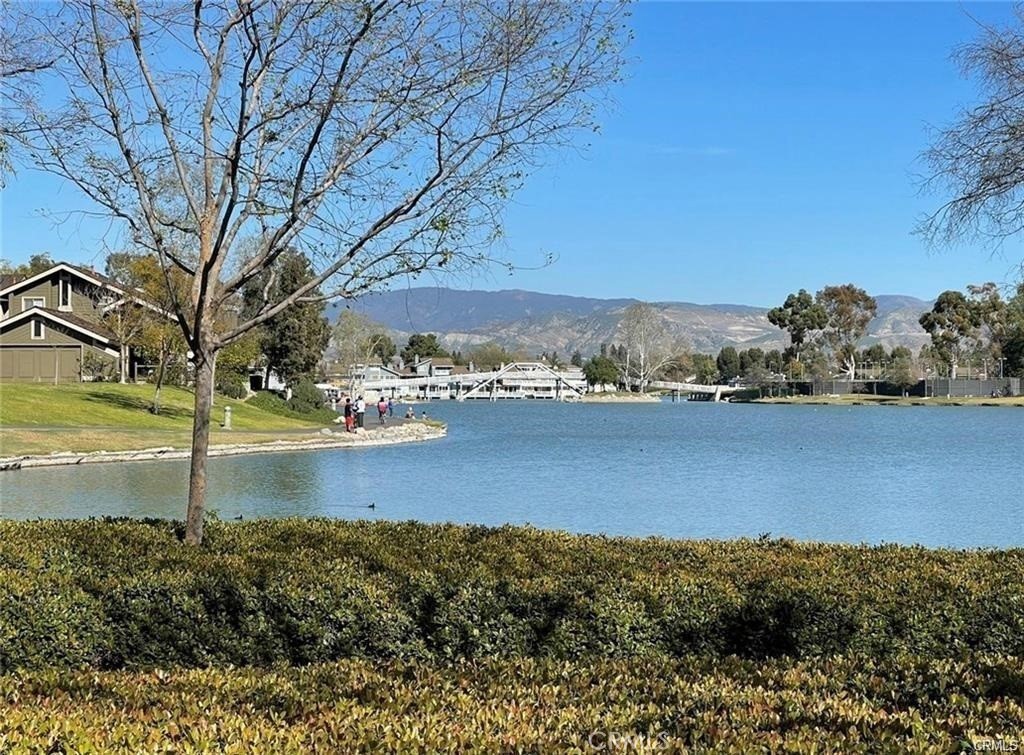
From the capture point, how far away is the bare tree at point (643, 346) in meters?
173

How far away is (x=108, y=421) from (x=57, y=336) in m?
15.7

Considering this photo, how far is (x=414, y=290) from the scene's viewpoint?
9.56 meters

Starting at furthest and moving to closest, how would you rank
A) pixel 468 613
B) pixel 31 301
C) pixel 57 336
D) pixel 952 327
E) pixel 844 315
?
pixel 844 315 < pixel 952 327 < pixel 31 301 < pixel 57 336 < pixel 468 613

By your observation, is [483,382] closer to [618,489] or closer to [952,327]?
[952,327]

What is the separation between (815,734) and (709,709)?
526mm

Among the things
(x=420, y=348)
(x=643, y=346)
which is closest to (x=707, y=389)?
(x=643, y=346)

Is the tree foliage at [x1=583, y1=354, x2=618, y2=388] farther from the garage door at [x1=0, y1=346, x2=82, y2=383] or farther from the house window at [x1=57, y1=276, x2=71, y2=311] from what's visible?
the garage door at [x1=0, y1=346, x2=82, y2=383]

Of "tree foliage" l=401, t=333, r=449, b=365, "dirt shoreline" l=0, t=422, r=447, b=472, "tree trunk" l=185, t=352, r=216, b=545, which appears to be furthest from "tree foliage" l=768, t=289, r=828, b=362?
"tree trunk" l=185, t=352, r=216, b=545

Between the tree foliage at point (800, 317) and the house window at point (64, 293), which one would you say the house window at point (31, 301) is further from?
the tree foliage at point (800, 317)

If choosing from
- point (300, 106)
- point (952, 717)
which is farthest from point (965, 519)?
point (952, 717)

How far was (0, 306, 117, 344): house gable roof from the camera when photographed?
52656 millimetres

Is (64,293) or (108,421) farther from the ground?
(64,293)

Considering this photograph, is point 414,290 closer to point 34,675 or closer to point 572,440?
point 34,675

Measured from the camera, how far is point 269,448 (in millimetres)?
38156
